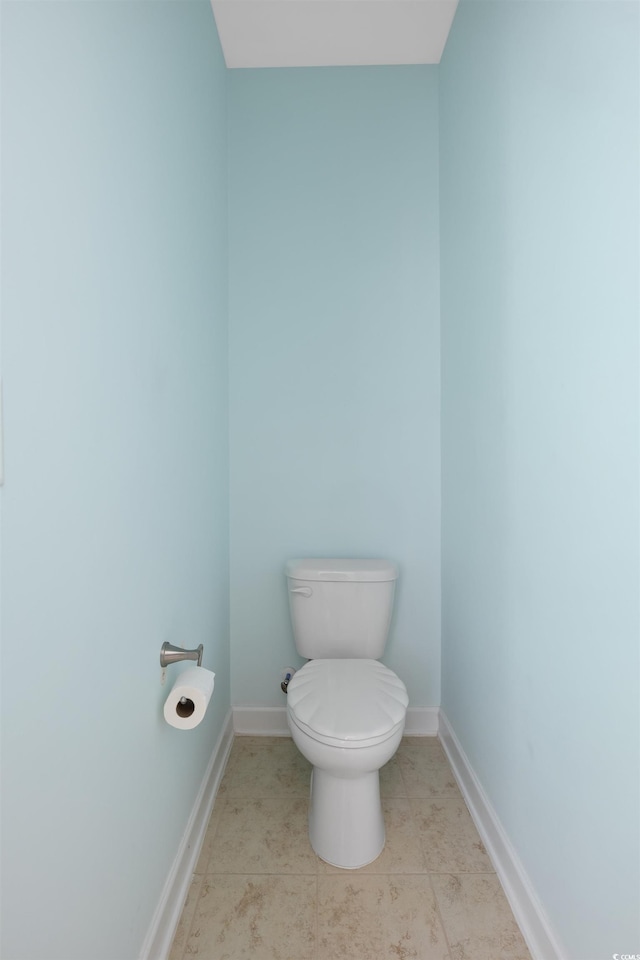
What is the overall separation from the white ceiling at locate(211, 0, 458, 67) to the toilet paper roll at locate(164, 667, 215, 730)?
209 cm

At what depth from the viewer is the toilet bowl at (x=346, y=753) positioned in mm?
1307

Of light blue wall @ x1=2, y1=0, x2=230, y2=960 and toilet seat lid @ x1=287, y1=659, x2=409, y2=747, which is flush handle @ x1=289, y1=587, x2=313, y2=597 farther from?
light blue wall @ x1=2, y1=0, x2=230, y2=960

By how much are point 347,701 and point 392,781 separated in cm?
54

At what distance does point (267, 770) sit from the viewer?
5.87ft

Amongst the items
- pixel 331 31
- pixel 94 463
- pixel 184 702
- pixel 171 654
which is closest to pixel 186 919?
pixel 184 702

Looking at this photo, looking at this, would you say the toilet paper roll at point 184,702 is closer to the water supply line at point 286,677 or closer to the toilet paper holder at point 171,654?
the toilet paper holder at point 171,654

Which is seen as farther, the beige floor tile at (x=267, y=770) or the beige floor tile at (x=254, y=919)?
the beige floor tile at (x=267, y=770)

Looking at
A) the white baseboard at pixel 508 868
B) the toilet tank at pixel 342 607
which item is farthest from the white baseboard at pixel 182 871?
the white baseboard at pixel 508 868

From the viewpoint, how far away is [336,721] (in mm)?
1334

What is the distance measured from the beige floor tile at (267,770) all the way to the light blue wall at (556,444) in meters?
0.61

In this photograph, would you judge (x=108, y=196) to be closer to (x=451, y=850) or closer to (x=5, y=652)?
(x=5, y=652)

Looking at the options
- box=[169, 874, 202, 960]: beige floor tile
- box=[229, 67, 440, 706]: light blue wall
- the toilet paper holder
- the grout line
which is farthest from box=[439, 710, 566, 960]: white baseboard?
A: the toilet paper holder

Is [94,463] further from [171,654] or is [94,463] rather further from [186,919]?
[186,919]

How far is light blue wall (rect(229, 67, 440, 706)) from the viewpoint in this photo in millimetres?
1962
